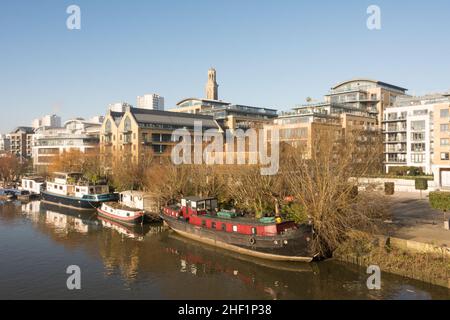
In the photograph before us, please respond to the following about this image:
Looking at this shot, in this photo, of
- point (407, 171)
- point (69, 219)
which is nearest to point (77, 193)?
point (69, 219)

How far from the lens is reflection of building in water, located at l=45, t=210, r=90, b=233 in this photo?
41.0 meters

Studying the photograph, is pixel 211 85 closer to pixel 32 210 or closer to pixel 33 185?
pixel 33 185

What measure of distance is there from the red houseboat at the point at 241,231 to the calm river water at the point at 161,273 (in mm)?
808

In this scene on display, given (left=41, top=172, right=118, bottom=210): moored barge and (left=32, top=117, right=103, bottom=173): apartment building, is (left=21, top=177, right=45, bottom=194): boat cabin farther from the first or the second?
(left=32, top=117, right=103, bottom=173): apartment building

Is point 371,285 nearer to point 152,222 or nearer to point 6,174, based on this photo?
point 152,222

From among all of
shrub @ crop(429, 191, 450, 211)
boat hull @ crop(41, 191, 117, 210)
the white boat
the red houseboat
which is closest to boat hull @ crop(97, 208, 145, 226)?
the white boat

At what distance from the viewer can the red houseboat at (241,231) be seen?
2698 cm

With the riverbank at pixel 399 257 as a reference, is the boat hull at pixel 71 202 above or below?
above

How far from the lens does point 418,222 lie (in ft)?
105

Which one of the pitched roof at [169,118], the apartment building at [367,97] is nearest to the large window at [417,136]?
the apartment building at [367,97]

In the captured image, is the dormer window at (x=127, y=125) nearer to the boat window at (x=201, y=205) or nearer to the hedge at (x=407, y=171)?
the boat window at (x=201, y=205)

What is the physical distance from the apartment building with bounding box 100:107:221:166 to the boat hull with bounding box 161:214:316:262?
38989 mm

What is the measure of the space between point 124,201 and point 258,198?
21.0 metres

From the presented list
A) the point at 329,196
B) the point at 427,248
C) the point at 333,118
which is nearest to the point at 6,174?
the point at 333,118
